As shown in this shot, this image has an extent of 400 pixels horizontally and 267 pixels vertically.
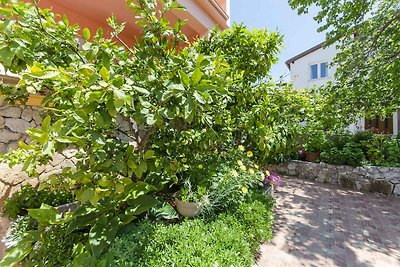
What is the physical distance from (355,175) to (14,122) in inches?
369

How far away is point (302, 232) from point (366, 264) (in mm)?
1033

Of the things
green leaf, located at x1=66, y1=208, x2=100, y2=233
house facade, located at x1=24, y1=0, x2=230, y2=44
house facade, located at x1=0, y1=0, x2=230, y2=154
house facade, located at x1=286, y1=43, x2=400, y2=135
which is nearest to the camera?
green leaf, located at x1=66, y1=208, x2=100, y2=233

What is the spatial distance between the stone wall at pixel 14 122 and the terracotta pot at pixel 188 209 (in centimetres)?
314

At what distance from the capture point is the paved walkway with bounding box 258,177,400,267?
3221 millimetres

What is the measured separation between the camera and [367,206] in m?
5.56

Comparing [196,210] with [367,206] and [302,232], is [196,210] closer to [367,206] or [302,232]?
[302,232]

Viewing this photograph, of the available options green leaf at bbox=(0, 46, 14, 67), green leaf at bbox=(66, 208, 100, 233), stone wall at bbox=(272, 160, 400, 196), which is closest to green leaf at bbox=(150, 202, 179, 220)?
green leaf at bbox=(66, 208, 100, 233)

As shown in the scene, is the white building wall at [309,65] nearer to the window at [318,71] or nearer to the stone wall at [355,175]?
the window at [318,71]

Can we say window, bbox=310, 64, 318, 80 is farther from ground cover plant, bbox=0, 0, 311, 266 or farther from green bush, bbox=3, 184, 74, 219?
green bush, bbox=3, 184, 74, 219

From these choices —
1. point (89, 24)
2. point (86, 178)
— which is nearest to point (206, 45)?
point (86, 178)

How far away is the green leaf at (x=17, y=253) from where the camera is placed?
247 centimetres

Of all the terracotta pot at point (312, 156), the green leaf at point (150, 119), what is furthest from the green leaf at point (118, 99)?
the terracotta pot at point (312, 156)

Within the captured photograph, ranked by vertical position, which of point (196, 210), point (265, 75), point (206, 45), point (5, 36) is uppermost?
point (206, 45)

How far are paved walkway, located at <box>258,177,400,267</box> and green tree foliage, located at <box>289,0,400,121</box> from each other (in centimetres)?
337
